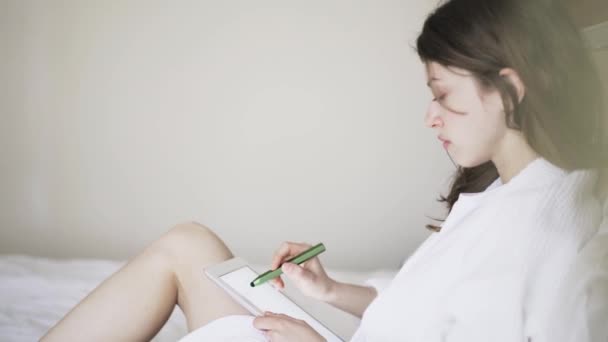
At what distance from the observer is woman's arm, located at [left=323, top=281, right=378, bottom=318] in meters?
0.65

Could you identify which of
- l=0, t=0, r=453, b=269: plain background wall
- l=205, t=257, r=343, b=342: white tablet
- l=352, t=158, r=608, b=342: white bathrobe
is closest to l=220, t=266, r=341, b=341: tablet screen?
l=205, t=257, r=343, b=342: white tablet

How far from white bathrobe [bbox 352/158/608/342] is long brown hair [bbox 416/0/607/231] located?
36 millimetres

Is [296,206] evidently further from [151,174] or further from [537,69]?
[537,69]

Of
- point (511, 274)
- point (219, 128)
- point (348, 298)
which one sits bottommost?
point (348, 298)

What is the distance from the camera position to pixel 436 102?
48 centimetres

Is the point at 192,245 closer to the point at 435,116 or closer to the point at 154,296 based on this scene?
the point at 154,296

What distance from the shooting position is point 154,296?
63 centimetres

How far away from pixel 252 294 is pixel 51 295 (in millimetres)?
496

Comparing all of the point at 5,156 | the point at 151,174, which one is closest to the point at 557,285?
the point at 151,174

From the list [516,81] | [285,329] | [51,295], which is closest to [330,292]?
[285,329]

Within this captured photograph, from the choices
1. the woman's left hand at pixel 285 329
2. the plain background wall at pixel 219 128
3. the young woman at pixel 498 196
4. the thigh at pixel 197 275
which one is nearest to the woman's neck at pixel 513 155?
the young woman at pixel 498 196

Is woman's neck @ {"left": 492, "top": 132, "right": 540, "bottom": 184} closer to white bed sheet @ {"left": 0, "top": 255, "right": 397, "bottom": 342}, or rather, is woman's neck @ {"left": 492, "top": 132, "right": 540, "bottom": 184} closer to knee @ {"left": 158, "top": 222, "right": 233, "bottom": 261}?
white bed sheet @ {"left": 0, "top": 255, "right": 397, "bottom": 342}

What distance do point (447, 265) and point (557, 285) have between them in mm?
130

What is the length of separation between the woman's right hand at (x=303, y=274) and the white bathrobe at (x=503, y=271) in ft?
0.38
